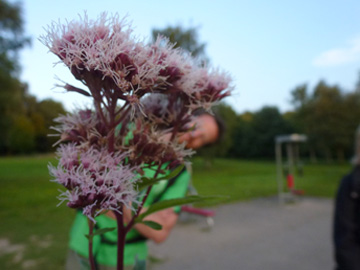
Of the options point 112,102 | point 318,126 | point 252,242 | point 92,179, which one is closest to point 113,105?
point 112,102

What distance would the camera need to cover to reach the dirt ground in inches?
272

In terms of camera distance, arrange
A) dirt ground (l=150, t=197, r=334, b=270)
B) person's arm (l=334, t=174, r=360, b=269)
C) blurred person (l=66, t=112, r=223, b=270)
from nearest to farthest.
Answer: blurred person (l=66, t=112, r=223, b=270)
person's arm (l=334, t=174, r=360, b=269)
dirt ground (l=150, t=197, r=334, b=270)

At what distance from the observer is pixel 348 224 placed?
3010mm

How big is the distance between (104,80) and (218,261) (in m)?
7.01

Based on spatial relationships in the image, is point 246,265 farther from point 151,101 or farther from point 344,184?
point 151,101

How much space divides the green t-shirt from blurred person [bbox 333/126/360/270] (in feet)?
5.68

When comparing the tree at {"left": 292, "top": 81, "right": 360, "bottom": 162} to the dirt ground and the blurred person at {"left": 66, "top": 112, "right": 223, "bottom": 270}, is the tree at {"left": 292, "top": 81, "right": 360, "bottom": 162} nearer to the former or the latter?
the dirt ground

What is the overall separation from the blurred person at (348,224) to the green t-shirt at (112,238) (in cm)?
173

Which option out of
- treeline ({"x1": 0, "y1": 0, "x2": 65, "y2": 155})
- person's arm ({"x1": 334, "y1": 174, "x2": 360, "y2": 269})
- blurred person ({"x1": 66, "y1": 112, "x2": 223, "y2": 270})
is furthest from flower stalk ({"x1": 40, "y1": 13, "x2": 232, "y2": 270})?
treeline ({"x1": 0, "y1": 0, "x2": 65, "y2": 155})

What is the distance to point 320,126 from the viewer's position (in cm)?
4316

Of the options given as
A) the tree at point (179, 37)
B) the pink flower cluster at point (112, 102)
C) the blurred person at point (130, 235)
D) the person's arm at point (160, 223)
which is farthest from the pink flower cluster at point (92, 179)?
the person's arm at point (160, 223)

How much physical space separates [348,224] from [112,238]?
2.28 metres

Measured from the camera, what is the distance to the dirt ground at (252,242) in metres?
6.92

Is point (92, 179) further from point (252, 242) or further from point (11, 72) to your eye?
point (11, 72)
